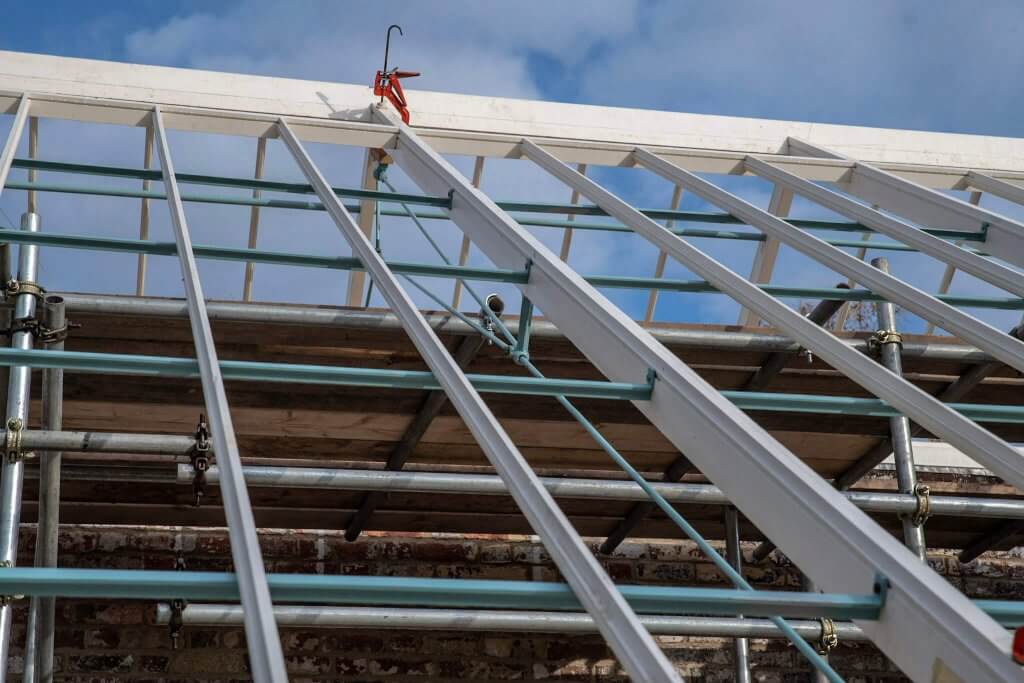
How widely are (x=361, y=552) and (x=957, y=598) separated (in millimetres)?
4071

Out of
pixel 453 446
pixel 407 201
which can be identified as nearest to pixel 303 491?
pixel 453 446

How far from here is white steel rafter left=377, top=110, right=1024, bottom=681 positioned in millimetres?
1940

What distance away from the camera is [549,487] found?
4.40 meters

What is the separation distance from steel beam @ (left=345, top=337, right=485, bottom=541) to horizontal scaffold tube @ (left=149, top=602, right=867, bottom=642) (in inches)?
25.6

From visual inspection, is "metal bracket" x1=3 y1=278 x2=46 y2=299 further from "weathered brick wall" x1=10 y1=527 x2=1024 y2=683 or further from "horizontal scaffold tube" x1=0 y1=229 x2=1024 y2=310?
"weathered brick wall" x1=10 y1=527 x2=1024 y2=683

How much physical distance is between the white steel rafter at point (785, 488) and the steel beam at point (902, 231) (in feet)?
2.75

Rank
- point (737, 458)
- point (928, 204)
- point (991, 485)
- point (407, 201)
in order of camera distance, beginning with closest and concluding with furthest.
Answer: point (737, 458) → point (407, 201) → point (928, 204) → point (991, 485)

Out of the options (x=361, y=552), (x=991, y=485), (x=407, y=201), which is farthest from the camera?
(x=991, y=485)

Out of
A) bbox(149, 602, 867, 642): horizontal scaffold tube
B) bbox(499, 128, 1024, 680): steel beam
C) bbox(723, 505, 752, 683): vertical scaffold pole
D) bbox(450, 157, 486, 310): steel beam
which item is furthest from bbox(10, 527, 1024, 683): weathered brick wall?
bbox(499, 128, 1024, 680): steel beam

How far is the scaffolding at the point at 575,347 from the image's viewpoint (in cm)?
215

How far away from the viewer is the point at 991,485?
6617 mm

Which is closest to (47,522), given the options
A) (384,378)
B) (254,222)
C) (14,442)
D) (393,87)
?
(14,442)

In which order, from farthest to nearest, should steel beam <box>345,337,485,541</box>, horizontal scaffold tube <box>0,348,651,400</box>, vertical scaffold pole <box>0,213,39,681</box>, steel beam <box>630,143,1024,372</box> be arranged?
steel beam <box>345,337,485,541</box>, vertical scaffold pole <box>0,213,39,681</box>, steel beam <box>630,143,1024,372</box>, horizontal scaffold tube <box>0,348,651,400</box>

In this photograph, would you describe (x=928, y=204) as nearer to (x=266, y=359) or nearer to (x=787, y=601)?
(x=266, y=359)
